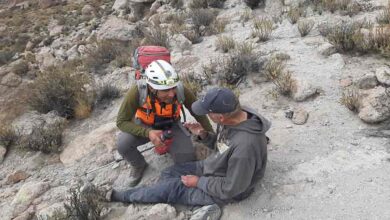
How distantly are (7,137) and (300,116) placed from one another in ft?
13.0

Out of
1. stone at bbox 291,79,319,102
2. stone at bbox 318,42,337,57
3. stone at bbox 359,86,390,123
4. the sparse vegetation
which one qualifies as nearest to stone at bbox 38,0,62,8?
the sparse vegetation

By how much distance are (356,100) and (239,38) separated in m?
3.62

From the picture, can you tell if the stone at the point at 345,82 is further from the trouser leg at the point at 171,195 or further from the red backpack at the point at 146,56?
the trouser leg at the point at 171,195

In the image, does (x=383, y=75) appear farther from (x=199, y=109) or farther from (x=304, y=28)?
(x=199, y=109)

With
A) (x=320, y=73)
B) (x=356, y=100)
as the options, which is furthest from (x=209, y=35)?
(x=356, y=100)

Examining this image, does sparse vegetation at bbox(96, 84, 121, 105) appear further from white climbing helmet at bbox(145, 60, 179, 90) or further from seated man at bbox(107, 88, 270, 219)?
white climbing helmet at bbox(145, 60, 179, 90)

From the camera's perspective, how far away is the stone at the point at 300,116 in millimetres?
4496

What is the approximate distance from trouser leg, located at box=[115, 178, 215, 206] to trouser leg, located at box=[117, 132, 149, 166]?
48 cm

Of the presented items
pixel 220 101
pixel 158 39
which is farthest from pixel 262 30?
pixel 220 101

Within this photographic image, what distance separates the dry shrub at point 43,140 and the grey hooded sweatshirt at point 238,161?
265 cm

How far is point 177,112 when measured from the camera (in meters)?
4.09

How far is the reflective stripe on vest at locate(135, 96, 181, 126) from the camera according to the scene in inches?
155

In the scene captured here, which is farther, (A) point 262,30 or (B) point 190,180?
(A) point 262,30

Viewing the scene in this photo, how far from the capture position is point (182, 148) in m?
4.08
